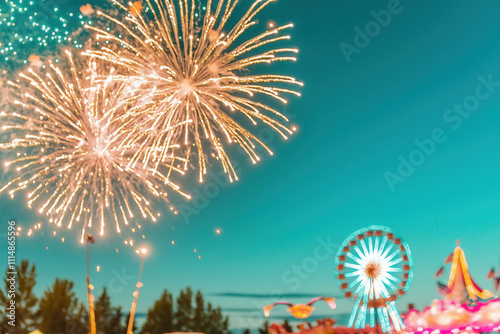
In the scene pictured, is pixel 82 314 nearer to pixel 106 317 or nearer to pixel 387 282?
pixel 106 317

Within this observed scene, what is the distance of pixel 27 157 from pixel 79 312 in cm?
2899

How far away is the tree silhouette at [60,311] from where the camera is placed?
3794cm

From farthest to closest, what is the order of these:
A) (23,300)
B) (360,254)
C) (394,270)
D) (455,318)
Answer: (23,300)
(360,254)
(394,270)
(455,318)

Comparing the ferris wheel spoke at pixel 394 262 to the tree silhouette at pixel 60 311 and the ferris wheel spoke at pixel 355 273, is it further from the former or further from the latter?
the tree silhouette at pixel 60 311

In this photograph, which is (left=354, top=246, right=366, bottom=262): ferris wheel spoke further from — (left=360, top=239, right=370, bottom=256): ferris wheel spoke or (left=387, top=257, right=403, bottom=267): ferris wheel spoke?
(left=387, top=257, right=403, bottom=267): ferris wheel spoke

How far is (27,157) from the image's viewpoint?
13.9 meters

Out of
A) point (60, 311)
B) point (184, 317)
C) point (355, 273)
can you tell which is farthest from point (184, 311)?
point (355, 273)

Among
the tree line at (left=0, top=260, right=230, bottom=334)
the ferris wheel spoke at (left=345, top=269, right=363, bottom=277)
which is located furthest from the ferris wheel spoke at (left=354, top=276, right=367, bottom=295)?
the tree line at (left=0, top=260, right=230, bottom=334)

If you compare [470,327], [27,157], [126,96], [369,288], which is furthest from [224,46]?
[470,327]

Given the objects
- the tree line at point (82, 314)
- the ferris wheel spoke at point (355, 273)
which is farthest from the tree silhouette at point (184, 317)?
the ferris wheel spoke at point (355, 273)

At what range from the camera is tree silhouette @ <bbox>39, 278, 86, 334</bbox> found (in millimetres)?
37938

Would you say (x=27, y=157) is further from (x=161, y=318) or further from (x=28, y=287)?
(x=161, y=318)

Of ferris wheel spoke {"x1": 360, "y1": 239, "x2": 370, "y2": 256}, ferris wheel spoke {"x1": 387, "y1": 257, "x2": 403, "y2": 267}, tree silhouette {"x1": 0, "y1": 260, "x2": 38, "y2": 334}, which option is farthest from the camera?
tree silhouette {"x1": 0, "y1": 260, "x2": 38, "y2": 334}

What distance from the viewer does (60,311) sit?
38.7 meters
